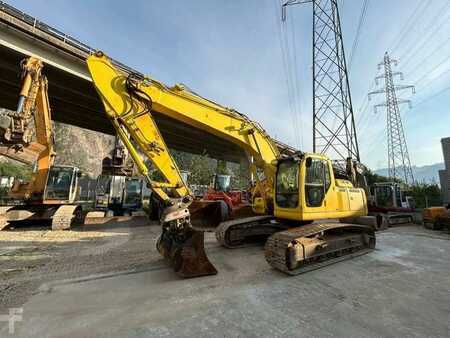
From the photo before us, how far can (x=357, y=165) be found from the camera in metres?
7.36

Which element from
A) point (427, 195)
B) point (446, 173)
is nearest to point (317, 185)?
point (446, 173)

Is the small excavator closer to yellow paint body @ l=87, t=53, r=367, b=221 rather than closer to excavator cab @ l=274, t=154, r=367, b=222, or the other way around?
yellow paint body @ l=87, t=53, r=367, b=221

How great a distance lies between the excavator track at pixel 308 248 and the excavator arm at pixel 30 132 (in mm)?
8587

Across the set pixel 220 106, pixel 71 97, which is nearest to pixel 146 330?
pixel 220 106

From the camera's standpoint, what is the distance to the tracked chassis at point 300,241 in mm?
4312

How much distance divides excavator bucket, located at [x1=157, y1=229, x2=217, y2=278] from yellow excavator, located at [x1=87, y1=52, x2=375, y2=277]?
0.02m

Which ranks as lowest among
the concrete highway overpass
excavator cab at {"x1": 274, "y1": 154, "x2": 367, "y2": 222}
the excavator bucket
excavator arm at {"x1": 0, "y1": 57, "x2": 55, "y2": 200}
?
the excavator bucket

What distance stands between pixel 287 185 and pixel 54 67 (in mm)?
13985

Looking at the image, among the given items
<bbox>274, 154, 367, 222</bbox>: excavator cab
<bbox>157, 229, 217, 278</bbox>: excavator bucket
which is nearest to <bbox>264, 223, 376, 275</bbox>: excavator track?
<bbox>274, 154, 367, 222</bbox>: excavator cab

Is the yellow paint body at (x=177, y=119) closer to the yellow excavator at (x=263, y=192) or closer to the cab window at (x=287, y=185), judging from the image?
the yellow excavator at (x=263, y=192)

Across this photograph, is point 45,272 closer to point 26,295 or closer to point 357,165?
point 26,295

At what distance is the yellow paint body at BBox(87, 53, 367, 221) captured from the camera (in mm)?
4707

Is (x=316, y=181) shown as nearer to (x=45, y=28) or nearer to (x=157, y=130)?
(x=157, y=130)

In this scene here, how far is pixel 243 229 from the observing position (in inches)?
255
